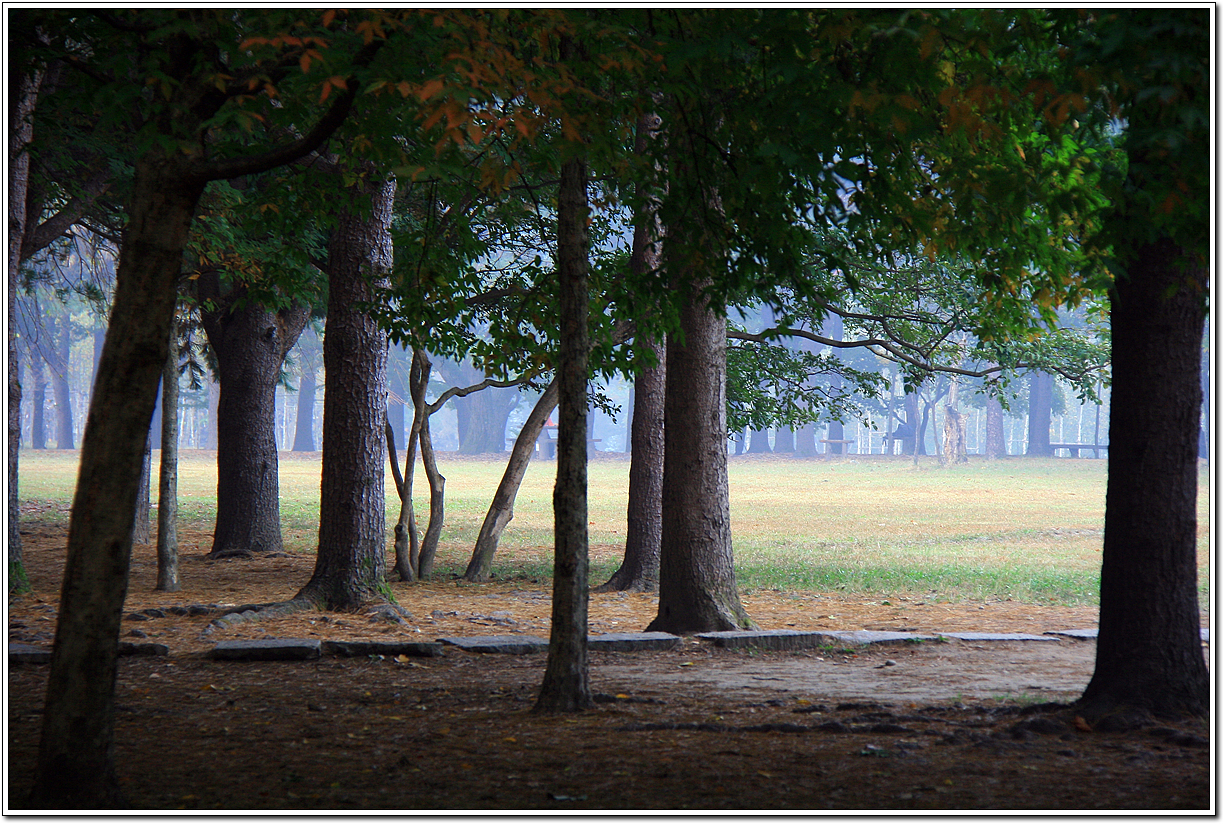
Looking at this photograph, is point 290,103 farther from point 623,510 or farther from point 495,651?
point 623,510

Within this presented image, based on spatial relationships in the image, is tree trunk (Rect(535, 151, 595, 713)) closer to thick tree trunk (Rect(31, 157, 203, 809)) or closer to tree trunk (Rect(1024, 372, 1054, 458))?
thick tree trunk (Rect(31, 157, 203, 809))

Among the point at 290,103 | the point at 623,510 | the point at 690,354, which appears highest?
the point at 290,103

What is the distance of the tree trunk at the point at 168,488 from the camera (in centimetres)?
998

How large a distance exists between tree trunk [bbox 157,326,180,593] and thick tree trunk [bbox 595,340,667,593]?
5.05 m

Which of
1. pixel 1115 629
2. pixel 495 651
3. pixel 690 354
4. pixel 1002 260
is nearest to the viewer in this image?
pixel 1115 629

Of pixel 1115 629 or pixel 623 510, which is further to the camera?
pixel 623 510

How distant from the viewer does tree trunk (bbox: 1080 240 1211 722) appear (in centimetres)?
518

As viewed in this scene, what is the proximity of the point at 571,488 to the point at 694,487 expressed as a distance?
3686 mm

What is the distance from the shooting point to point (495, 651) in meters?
7.92

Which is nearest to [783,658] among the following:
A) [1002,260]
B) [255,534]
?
[1002,260]

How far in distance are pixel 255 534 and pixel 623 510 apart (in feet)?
49.6

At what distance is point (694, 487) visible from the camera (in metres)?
9.04

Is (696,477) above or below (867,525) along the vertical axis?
above
